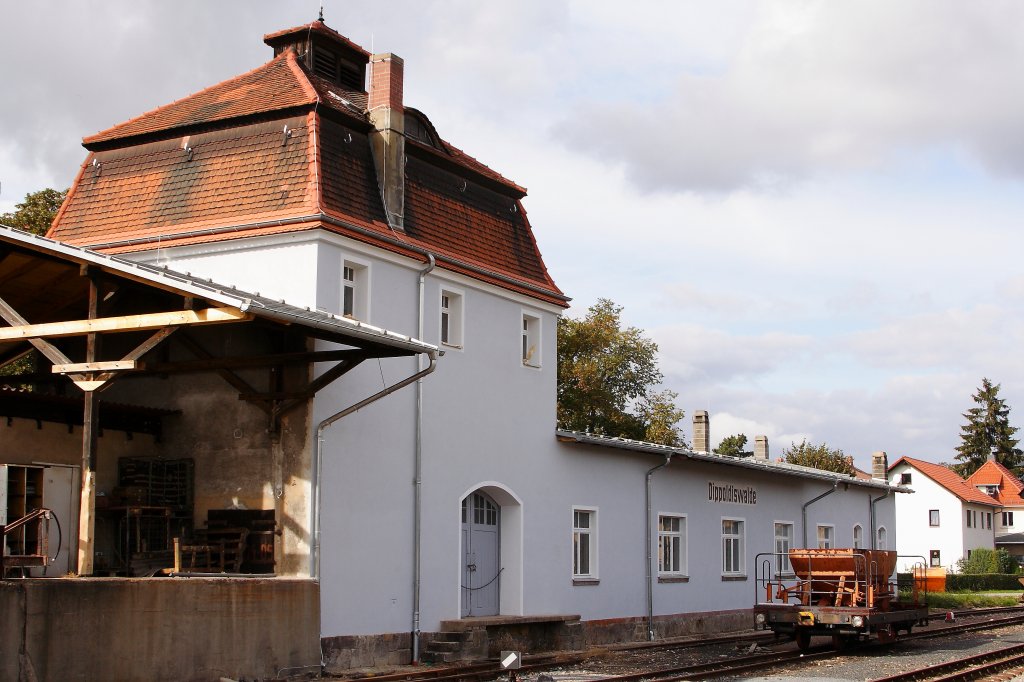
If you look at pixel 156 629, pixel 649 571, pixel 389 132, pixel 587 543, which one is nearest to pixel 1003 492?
pixel 649 571

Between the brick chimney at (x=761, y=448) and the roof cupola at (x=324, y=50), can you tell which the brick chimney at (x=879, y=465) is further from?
the roof cupola at (x=324, y=50)

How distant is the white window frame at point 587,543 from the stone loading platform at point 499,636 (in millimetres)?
1199

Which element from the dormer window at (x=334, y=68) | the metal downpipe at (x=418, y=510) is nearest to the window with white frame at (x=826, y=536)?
the metal downpipe at (x=418, y=510)

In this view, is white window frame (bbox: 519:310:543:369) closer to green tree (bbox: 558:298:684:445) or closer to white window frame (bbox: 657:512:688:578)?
white window frame (bbox: 657:512:688:578)

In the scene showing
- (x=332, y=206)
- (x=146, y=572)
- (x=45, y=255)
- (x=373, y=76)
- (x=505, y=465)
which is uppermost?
(x=373, y=76)

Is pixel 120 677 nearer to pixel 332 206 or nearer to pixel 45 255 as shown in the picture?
pixel 45 255

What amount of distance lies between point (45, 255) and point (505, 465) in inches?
349

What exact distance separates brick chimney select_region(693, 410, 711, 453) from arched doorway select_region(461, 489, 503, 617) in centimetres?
1401

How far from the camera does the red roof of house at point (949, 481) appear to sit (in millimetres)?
72875

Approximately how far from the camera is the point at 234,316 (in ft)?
47.5

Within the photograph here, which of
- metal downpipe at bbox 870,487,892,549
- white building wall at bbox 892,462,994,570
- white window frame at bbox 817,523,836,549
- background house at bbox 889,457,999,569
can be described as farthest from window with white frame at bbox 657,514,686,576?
background house at bbox 889,457,999,569

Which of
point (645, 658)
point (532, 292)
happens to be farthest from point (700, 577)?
point (532, 292)

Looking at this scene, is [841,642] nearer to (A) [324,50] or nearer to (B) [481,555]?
(B) [481,555]

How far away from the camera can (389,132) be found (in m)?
20.3
